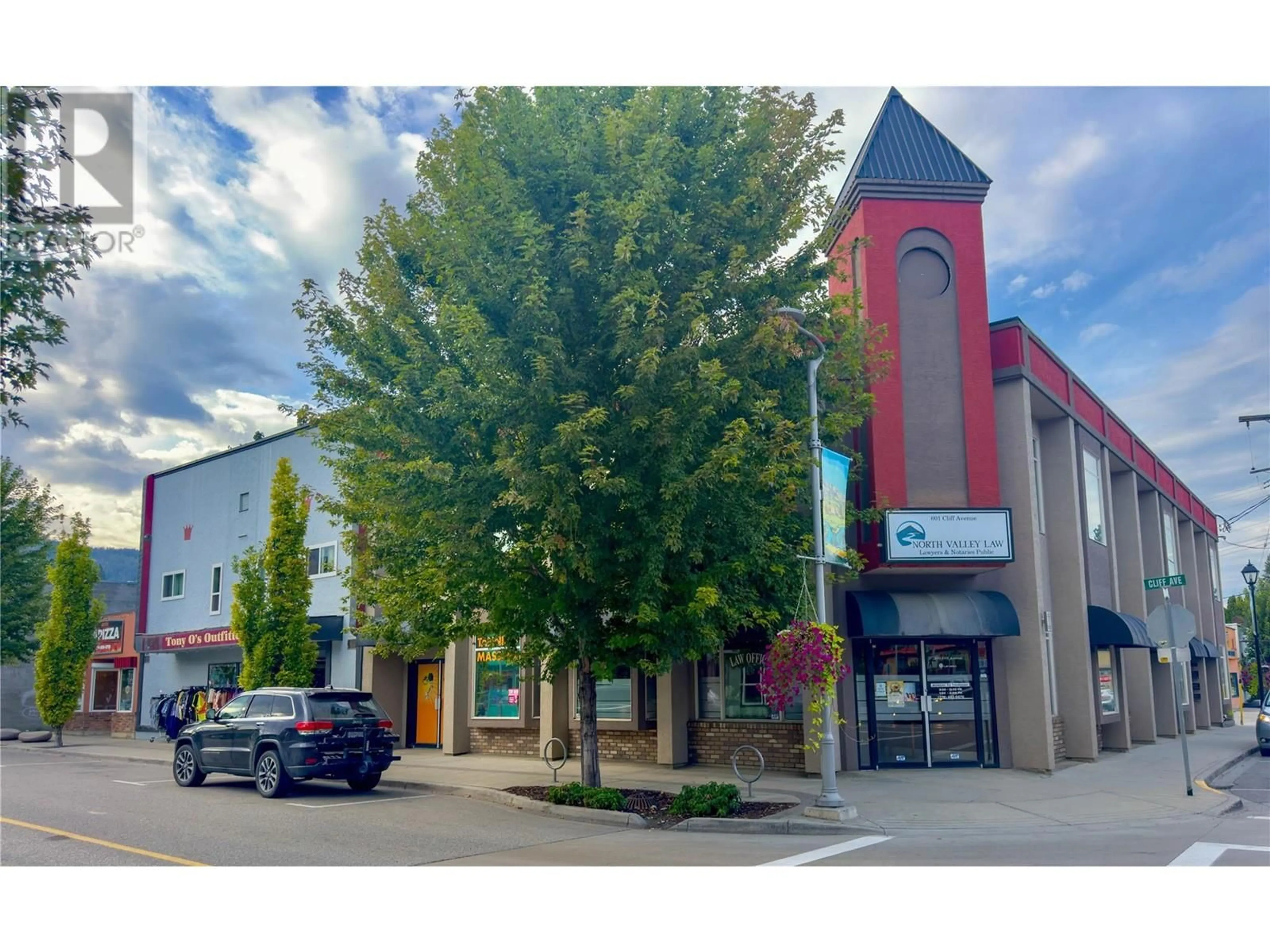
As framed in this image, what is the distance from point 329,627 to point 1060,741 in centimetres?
1858

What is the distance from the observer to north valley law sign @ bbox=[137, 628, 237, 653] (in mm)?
29250

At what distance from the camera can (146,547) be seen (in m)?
35.9

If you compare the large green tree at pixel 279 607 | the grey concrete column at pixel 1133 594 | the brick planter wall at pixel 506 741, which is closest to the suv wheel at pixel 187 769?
the large green tree at pixel 279 607

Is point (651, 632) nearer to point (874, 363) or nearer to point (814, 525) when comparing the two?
point (814, 525)

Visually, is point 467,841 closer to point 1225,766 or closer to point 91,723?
point 1225,766

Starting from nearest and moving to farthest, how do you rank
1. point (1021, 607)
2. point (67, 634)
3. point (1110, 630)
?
point (1021, 607)
point (1110, 630)
point (67, 634)

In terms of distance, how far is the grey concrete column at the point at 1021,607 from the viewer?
59.9 feet

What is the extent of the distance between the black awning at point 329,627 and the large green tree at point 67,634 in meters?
9.48

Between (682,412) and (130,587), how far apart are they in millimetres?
40571

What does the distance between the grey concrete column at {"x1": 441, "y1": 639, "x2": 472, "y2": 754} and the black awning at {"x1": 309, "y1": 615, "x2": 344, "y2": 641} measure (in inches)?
171

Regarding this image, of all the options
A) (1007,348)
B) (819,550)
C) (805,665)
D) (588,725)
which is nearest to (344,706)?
(588,725)

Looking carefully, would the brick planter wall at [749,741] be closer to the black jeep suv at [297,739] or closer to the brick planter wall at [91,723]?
the black jeep suv at [297,739]

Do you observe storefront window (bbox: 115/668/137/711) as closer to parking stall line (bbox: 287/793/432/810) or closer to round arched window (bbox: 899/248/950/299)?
parking stall line (bbox: 287/793/432/810)

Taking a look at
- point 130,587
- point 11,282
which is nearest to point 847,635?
point 11,282
